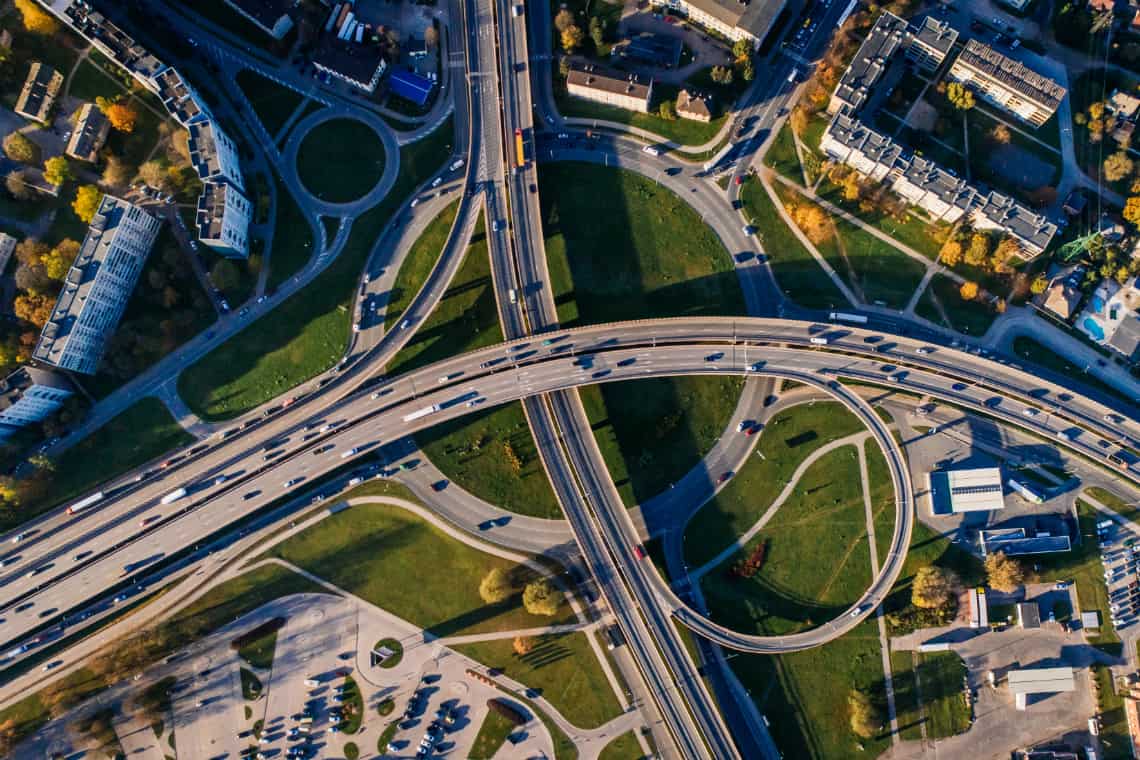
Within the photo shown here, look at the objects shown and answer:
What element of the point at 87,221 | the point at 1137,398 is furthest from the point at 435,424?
the point at 1137,398

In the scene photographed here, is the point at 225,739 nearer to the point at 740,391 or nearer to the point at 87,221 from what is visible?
the point at 87,221

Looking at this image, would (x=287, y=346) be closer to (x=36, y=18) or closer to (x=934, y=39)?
(x=36, y=18)

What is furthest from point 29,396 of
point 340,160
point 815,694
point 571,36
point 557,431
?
point 815,694

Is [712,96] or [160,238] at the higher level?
[712,96]

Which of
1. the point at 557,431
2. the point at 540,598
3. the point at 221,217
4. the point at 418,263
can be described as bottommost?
the point at 540,598

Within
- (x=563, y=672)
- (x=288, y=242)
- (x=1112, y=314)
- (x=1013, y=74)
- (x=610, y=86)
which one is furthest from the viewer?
(x=288, y=242)

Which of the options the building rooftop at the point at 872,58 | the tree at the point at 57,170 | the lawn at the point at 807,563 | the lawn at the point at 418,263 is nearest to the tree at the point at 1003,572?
the lawn at the point at 807,563

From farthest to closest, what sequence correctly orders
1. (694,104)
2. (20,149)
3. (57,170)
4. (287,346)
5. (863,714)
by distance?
(694,104)
(287,346)
(57,170)
(20,149)
(863,714)
